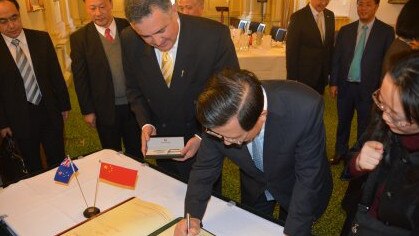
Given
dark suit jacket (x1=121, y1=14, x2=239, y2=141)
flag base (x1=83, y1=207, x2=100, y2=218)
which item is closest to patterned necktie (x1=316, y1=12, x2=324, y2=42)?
dark suit jacket (x1=121, y1=14, x2=239, y2=141)

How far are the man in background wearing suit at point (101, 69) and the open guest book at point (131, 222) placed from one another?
1.16m

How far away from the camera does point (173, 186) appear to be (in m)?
1.62

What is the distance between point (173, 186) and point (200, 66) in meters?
0.60

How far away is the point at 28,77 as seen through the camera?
2.32 m

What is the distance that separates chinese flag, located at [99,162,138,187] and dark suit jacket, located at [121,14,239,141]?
0.35 metres

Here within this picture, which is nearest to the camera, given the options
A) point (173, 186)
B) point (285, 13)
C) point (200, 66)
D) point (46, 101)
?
point (173, 186)

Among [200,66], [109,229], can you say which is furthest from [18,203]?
[200,66]

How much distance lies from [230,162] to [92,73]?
62.8 inches

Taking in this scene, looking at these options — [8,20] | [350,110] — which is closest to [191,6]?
[8,20]

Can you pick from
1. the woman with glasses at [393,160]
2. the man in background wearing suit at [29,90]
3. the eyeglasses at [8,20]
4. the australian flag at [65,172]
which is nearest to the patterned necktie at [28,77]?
the man in background wearing suit at [29,90]

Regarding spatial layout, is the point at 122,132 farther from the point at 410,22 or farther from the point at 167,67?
the point at 410,22

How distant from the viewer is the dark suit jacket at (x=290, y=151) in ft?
3.90

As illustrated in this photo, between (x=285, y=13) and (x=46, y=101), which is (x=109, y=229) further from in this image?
(x=285, y=13)

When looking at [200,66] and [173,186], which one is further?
[200,66]
